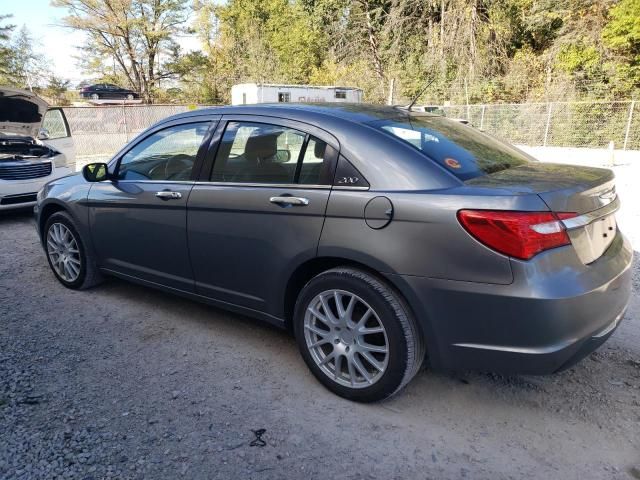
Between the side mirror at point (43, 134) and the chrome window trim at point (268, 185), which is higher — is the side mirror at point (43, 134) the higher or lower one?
the higher one

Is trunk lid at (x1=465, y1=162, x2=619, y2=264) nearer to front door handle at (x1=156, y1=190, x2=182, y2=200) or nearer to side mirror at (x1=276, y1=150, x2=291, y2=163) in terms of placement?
side mirror at (x1=276, y1=150, x2=291, y2=163)

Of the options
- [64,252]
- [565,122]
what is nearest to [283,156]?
[64,252]

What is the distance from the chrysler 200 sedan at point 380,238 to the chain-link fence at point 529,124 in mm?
15410

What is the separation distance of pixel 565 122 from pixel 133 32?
30965 millimetres

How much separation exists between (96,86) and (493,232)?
40991mm

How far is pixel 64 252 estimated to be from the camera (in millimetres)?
4508

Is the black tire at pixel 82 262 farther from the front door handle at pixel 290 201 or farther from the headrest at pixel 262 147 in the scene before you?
the front door handle at pixel 290 201

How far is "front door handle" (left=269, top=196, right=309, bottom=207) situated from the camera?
9.29 ft

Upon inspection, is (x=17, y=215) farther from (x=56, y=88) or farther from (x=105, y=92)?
(x=56, y=88)

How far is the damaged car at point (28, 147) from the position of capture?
7.27m

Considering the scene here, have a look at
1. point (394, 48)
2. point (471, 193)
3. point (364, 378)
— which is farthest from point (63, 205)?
point (394, 48)

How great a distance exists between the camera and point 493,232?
7.47 ft

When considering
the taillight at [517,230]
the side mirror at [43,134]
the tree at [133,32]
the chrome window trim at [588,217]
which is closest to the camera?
the taillight at [517,230]

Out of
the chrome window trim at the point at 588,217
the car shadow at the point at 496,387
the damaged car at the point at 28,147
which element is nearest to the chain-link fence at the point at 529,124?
the damaged car at the point at 28,147
